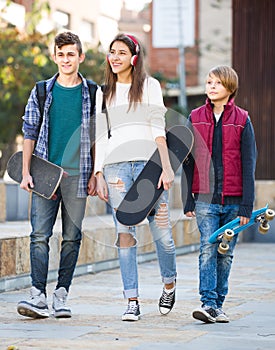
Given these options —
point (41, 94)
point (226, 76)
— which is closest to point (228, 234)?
point (226, 76)

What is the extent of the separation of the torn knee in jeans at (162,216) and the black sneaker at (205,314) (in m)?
0.56

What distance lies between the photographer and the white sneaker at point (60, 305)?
6064 mm

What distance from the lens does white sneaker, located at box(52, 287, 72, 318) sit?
19.9 feet

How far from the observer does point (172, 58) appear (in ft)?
129

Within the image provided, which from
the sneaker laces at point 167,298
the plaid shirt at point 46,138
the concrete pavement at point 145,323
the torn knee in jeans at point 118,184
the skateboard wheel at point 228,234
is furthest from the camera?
the sneaker laces at point 167,298

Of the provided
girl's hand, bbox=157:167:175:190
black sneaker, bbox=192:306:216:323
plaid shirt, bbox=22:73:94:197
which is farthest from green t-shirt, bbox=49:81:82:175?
black sneaker, bbox=192:306:216:323

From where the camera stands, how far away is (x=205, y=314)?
5.80 meters

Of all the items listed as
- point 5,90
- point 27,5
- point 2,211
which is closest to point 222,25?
point 27,5

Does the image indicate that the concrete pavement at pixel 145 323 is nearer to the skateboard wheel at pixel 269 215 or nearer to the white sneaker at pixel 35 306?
the white sneaker at pixel 35 306

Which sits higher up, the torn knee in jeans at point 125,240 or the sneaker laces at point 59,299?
the torn knee in jeans at point 125,240

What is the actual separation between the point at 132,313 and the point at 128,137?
106cm

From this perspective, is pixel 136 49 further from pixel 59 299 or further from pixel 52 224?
pixel 59 299

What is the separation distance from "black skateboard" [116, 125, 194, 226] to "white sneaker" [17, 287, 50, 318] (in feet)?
2.36

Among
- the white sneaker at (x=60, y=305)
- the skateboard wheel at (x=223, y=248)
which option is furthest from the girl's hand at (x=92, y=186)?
the skateboard wheel at (x=223, y=248)
